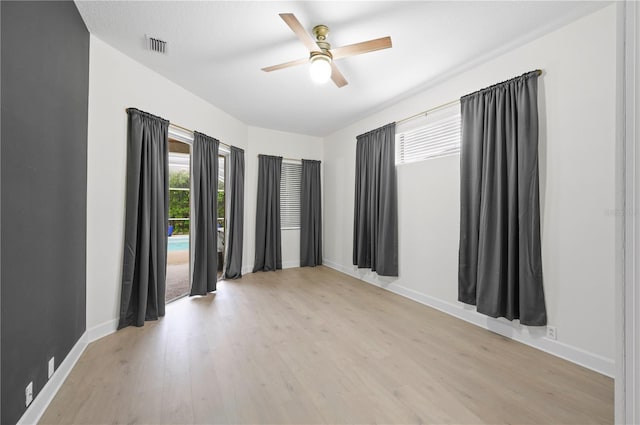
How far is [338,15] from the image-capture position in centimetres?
214

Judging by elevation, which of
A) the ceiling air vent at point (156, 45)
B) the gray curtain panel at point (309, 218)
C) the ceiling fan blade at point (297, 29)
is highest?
the ceiling air vent at point (156, 45)

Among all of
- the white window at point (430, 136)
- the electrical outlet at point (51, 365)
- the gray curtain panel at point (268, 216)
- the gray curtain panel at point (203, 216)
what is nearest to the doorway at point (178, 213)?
the gray curtain panel at point (203, 216)

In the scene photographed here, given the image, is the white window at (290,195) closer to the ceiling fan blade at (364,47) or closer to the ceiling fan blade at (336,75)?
the ceiling fan blade at (336,75)

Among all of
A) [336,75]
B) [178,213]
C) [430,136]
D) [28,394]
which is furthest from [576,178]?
[178,213]

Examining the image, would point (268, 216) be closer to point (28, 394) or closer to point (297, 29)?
point (297, 29)

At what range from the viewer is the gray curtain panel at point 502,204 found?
7.77 ft

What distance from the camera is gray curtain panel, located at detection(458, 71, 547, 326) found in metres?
2.37

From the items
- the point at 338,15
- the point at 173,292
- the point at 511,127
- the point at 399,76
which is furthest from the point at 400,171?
the point at 173,292

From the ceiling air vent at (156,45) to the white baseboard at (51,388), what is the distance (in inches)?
102

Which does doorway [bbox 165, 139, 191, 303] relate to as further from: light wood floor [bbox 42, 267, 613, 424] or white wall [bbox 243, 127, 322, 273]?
light wood floor [bbox 42, 267, 613, 424]

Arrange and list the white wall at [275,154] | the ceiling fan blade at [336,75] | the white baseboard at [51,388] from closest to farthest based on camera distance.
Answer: the white baseboard at [51,388]
the ceiling fan blade at [336,75]
the white wall at [275,154]

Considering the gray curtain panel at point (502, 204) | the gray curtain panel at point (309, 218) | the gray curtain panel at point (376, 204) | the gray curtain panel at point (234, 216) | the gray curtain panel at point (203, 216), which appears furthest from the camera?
the gray curtain panel at point (309, 218)

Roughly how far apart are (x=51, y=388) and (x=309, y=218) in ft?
13.6

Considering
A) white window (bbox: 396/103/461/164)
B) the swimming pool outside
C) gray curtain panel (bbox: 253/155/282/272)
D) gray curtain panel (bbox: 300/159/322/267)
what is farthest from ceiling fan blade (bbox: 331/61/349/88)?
the swimming pool outside
